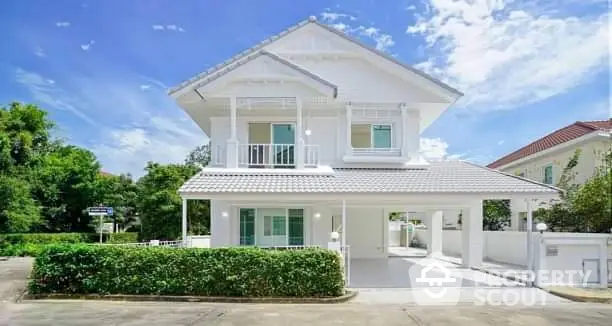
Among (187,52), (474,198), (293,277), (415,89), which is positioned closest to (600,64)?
(293,277)

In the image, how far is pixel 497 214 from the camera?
1009 inches

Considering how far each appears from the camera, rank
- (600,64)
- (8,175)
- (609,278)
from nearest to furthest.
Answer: (600,64) < (609,278) < (8,175)

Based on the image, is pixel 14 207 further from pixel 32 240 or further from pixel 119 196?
pixel 119 196

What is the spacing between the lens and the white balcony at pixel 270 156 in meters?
17.3

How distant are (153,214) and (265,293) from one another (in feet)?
66.2

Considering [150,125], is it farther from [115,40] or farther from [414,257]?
[414,257]

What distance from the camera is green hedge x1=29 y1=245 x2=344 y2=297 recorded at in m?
12.0

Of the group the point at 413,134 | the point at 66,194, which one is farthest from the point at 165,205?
the point at 413,134

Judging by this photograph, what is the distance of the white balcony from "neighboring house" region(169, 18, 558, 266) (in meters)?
0.04

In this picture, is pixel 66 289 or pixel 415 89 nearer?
pixel 66 289

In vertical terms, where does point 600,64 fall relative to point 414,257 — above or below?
above

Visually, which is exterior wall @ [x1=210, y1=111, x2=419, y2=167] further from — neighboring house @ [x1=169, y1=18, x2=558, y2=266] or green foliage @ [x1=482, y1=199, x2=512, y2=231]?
green foliage @ [x1=482, y1=199, x2=512, y2=231]

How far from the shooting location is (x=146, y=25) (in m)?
14.6

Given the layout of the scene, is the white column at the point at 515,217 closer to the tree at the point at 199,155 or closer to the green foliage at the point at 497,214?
the green foliage at the point at 497,214
